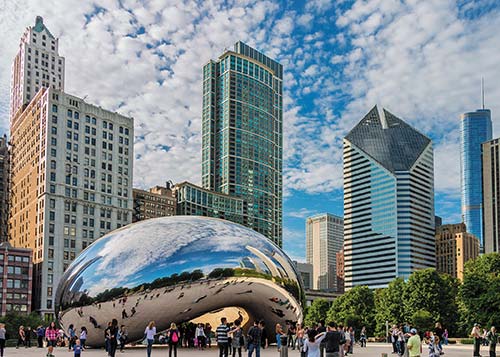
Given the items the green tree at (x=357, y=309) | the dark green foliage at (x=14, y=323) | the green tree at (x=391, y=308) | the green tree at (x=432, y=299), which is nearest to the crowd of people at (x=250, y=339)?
the dark green foliage at (x=14, y=323)

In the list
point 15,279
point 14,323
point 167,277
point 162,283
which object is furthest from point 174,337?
point 15,279

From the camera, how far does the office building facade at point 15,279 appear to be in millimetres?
105750

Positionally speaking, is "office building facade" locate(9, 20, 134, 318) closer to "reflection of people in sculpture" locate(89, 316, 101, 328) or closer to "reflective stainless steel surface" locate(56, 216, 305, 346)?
"reflective stainless steel surface" locate(56, 216, 305, 346)

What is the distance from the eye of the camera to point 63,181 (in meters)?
118

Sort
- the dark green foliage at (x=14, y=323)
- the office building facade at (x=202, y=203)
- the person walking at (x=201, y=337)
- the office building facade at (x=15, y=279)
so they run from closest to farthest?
the person walking at (x=201, y=337)
the dark green foliage at (x=14, y=323)
the office building facade at (x=15, y=279)
the office building facade at (x=202, y=203)

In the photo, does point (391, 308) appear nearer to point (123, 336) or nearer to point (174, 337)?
point (123, 336)

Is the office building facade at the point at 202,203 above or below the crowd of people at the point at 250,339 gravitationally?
above

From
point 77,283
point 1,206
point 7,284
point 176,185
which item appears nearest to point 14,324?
point 7,284

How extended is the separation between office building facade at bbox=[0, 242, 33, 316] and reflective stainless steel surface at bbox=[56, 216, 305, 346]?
257 feet

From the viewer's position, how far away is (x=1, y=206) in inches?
5305

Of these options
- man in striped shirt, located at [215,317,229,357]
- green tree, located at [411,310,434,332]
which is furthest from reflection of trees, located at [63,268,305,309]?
green tree, located at [411,310,434,332]

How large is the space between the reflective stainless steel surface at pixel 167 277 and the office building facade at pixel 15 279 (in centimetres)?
7834

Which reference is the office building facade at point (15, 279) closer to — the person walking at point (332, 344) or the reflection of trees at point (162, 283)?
the reflection of trees at point (162, 283)

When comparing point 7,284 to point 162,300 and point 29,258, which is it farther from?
point 162,300
